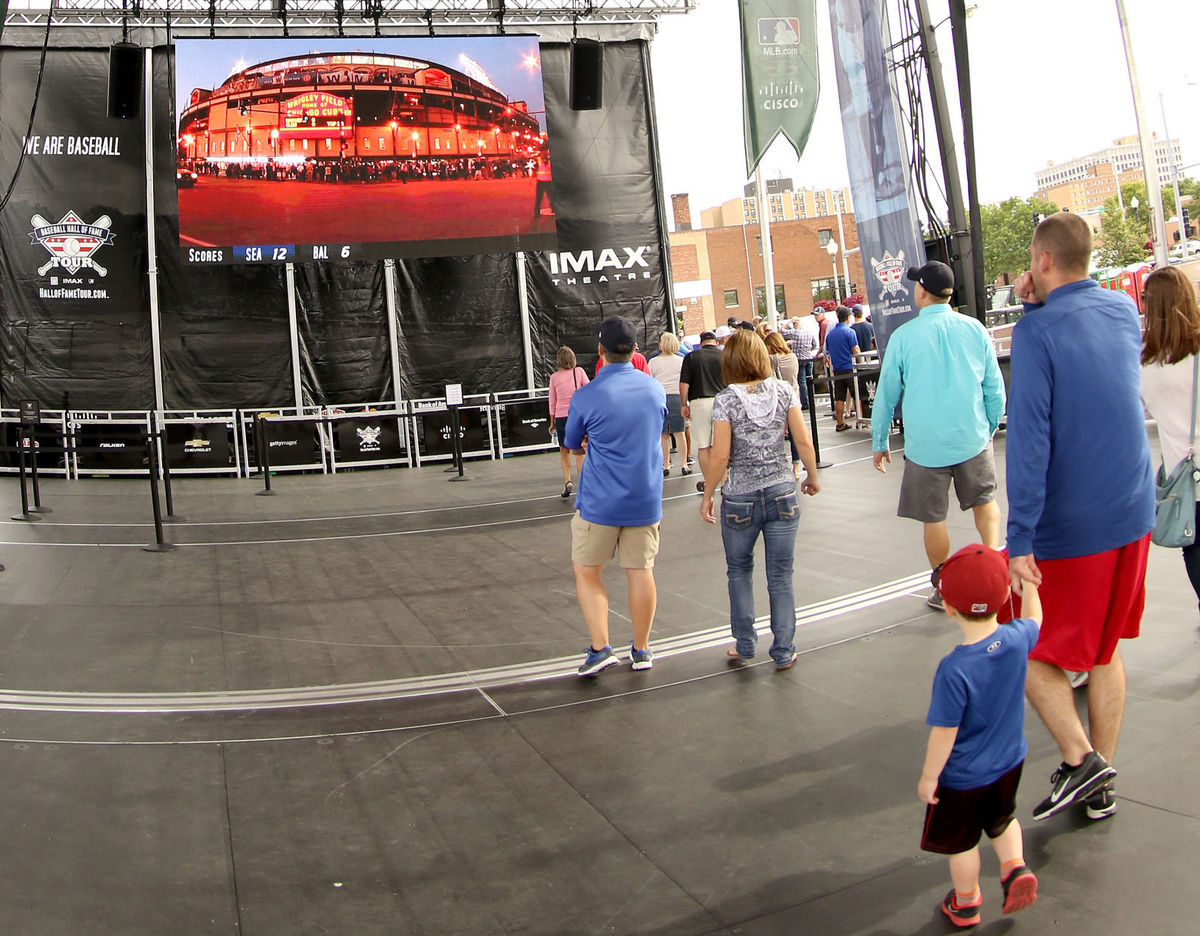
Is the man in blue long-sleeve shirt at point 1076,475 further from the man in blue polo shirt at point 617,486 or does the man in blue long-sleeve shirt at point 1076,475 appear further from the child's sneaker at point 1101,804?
the man in blue polo shirt at point 617,486

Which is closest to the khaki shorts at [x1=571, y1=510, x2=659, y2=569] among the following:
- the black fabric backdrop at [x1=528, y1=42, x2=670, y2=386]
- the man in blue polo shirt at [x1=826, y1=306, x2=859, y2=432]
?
the man in blue polo shirt at [x1=826, y1=306, x2=859, y2=432]

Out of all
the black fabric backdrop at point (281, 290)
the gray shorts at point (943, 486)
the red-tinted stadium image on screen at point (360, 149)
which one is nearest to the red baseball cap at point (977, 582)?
the gray shorts at point (943, 486)

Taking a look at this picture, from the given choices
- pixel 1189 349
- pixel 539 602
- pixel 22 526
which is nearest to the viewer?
pixel 1189 349

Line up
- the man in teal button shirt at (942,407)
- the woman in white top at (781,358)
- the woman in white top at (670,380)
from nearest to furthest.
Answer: the man in teal button shirt at (942,407), the woman in white top at (781,358), the woman in white top at (670,380)

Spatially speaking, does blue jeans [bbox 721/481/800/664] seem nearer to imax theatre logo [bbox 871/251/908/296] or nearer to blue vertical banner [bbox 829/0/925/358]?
blue vertical banner [bbox 829/0/925/358]

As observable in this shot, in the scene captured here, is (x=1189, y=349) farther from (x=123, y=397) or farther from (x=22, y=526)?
(x=123, y=397)

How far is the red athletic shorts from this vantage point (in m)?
3.38

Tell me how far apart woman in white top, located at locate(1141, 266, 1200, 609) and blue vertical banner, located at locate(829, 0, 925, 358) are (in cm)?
764

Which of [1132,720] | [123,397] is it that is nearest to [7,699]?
[1132,720]

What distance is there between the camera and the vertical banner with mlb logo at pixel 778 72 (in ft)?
45.2

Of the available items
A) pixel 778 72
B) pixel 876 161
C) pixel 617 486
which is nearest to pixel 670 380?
pixel 876 161

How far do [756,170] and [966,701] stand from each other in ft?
41.6

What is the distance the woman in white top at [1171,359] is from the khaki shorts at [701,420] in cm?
668

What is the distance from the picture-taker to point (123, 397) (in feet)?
56.0
